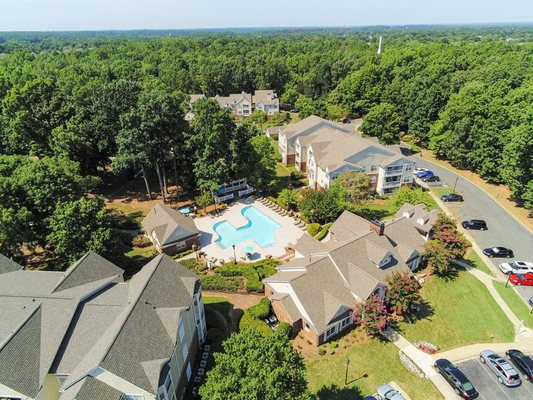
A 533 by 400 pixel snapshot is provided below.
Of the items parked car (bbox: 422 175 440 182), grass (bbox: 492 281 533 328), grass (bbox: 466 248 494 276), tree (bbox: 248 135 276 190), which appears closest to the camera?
grass (bbox: 492 281 533 328)

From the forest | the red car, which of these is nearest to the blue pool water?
the forest

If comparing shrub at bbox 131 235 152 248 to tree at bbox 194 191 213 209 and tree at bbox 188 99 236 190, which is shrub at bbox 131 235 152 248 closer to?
tree at bbox 194 191 213 209

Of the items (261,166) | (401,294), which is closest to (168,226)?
(261,166)

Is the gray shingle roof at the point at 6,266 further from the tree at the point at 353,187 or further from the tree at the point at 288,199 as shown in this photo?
the tree at the point at 353,187

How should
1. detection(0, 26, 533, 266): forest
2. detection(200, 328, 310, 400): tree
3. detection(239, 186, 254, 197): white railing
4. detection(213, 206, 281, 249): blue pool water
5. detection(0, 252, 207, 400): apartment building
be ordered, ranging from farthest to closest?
detection(239, 186, 254, 197): white railing → detection(213, 206, 281, 249): blue pool water → detection(0, 26, 533, 266): forest → detection(0, 252, 207, 400): apartment building → detection(200, 328, 310, 400): tree

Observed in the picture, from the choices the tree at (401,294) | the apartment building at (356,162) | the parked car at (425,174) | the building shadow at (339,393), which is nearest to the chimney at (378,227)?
the tree at (401,294)

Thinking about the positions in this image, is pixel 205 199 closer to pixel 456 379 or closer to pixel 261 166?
pixel 261 166

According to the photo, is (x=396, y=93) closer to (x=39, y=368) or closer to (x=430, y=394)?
(x=430, y=394)
